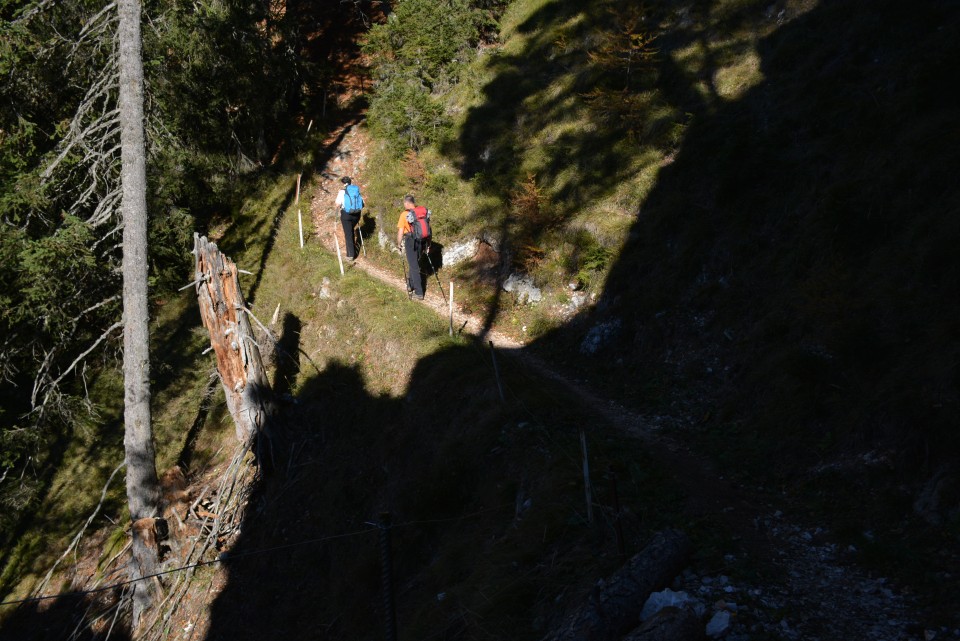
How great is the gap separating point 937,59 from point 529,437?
8.93m

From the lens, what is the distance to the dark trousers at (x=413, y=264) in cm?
1605

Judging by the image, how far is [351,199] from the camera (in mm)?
17688

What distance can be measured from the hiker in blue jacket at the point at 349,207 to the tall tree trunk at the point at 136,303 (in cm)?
558

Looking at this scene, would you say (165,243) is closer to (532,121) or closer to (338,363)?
(338,363)

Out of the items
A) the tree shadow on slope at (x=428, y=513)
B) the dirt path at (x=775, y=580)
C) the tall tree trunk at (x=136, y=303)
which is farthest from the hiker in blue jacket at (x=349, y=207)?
A: the dirt path at (x=775, y=580)

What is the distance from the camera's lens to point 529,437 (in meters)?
10.0

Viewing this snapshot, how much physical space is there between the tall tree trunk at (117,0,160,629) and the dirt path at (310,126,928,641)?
8.88 meters

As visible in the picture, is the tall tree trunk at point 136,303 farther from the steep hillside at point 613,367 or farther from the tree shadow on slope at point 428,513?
the tree shadow on slope at point 428,513

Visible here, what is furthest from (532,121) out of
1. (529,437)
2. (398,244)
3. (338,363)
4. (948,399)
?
(948,399)

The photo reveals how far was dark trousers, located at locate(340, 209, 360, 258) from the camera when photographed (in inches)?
715

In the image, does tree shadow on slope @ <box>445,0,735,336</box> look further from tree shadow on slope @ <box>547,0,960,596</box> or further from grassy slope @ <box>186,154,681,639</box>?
grassy slope @ <box>186,154,681,639</box>

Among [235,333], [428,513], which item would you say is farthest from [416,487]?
[235,333]

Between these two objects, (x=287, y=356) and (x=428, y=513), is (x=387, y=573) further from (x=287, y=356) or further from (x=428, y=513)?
(x=287, y=356)

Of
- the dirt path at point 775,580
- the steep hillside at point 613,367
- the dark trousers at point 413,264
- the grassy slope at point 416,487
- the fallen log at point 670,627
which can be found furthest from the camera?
the dark trousers at point 413,264
